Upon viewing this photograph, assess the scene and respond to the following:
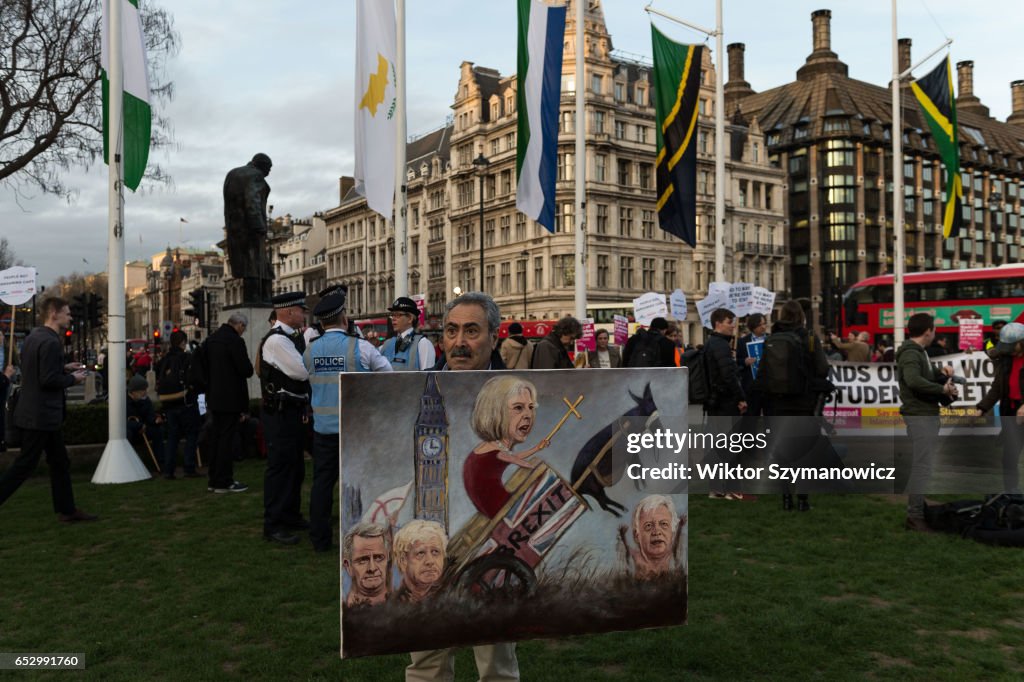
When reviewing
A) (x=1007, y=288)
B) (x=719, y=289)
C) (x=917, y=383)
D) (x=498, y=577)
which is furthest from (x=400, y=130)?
(x=1007, y=288)

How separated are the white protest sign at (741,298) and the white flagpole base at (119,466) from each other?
11862 millimetres

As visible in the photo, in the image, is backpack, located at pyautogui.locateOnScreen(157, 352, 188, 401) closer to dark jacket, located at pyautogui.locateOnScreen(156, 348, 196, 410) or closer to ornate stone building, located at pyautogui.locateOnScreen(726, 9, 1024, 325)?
dark jacket, located at pyautogui.locateOnScreen(156, 348, 196, 410)


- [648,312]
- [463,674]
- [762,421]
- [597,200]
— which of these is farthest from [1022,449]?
[597,200]

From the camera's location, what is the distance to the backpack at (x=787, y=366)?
8188mm

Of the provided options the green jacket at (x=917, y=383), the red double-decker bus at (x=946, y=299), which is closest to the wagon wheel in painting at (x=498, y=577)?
the green jacket at (x=917, y=383)

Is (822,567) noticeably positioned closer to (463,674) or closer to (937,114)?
(463,674)

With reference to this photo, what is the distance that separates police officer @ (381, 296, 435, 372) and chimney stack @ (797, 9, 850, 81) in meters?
88.2

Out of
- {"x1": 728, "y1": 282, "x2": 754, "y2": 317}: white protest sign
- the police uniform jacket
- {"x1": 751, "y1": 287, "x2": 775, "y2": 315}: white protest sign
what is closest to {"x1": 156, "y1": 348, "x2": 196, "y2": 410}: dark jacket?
the police uniform jacket

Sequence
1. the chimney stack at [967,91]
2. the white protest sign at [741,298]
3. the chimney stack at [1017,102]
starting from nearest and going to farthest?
the white protest sign at [741,298], the chimney stack at [967,91], the chimney stack at [1017,102]

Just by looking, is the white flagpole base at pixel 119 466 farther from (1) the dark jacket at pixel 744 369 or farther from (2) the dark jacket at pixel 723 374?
(1) the dark jacket at pixel 744 369

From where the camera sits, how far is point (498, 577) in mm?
2525

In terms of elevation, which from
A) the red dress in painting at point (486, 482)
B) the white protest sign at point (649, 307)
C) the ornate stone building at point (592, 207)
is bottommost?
the red dress in painting at point (486, 482)

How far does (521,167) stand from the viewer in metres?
14.0

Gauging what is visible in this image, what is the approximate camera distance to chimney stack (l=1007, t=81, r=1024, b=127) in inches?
4424
